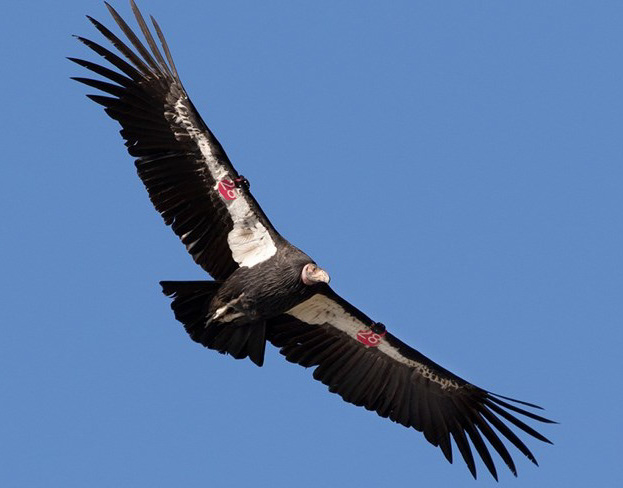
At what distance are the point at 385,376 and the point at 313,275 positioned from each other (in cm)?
274

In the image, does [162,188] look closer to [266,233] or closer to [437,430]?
[266,233]

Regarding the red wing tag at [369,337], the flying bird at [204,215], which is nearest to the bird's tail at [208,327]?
the flying bird at [204,215]

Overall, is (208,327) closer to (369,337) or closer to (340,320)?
(340,320)

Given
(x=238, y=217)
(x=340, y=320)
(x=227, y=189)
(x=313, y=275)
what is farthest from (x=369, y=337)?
(x=227, y=189)

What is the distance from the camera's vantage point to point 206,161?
66.8 ft

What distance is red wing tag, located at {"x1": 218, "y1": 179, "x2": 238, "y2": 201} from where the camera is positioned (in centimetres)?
2042

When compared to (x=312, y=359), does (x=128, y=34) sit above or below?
above

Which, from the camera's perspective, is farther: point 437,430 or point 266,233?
point 437,430

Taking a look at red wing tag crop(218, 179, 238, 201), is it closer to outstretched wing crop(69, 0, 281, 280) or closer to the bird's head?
outstretched wing crop(69, 0, 281, 280)

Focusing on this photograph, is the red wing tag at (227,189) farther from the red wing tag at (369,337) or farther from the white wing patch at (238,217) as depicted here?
the red wing tag at (369,337)

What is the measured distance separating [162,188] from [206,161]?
2.48 feet

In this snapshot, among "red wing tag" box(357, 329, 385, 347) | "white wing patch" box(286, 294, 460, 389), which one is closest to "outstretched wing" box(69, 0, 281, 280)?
"white wing patch" box(286, 294, 460, 389)

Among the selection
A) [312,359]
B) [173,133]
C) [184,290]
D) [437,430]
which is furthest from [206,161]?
[437,430]

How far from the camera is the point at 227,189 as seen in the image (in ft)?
67.1
